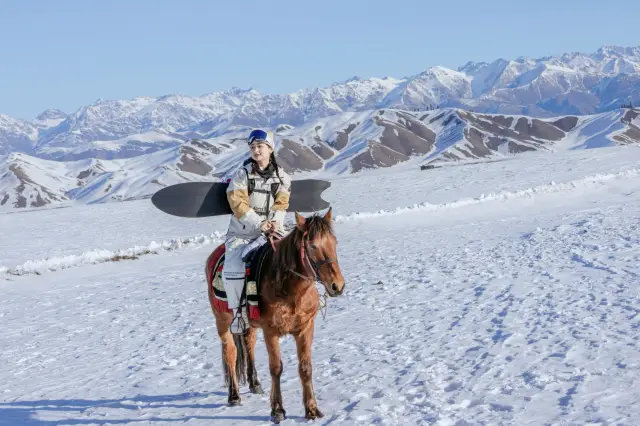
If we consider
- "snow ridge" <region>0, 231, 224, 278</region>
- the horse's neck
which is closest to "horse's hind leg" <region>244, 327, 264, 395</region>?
the horse's neck

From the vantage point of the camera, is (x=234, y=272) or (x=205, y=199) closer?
(x=234, y=272)

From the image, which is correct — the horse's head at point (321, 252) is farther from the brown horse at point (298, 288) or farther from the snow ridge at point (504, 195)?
the snow ridge at point (504, 195)

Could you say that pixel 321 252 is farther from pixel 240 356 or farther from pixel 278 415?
pixel 240 356

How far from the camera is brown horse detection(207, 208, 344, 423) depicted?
6.64m

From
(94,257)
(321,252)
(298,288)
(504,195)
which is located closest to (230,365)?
(298,288)

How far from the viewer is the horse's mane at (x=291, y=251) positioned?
6.76m

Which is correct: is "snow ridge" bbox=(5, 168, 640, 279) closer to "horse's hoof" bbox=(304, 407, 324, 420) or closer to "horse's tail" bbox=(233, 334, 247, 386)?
"horse's tail" bbox=(233, 334, 247, 386)

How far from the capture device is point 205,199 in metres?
9.14

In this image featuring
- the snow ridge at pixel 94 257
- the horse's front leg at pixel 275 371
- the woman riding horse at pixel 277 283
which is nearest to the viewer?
the woman riding horse at pixel 277 283

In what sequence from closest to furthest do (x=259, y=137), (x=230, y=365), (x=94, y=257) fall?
(x=259, y=137) < (x=230, y=365) < (x=94, y=257)

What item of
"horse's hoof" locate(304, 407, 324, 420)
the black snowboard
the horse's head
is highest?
the black snowboard

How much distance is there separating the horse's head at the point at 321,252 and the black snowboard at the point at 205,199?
6.60 ft

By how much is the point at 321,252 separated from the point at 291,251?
2.05 feet

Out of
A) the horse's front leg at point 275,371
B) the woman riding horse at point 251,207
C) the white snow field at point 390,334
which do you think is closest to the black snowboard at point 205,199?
the woman riding horse at point 251,207
